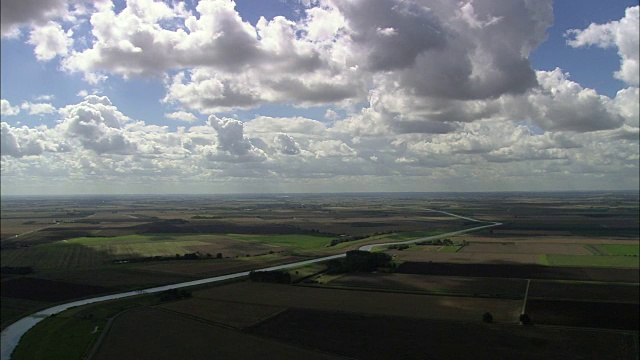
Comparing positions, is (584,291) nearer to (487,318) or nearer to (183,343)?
(487,318)

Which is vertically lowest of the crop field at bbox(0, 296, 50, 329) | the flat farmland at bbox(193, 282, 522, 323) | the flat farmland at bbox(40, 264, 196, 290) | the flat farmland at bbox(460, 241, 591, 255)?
the crop field at bbox(0, 296, 50, 329)

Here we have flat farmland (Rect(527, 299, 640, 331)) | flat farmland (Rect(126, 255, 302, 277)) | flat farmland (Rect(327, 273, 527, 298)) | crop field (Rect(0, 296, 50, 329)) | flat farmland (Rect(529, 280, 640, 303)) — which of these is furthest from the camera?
flat farmland (Rect(126, 255, 302, 277))

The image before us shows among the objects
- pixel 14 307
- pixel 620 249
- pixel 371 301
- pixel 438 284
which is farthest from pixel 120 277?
pixel 620 249

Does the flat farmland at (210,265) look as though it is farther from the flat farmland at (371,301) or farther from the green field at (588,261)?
the green field at (588,261)

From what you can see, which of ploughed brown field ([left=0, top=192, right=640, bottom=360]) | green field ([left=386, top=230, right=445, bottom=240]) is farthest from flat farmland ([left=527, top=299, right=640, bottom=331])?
green field ([left=386, top=230, right=445, bottom=240])

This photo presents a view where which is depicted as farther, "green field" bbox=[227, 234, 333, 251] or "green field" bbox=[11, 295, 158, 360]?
"green field" bbox=[227, 234, 333, 251]

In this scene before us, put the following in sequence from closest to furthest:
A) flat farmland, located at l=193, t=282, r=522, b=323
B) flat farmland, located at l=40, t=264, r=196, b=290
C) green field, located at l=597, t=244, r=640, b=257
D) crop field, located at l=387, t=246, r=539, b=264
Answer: flat farmland, located at l=193, t=282, r=522, b=323, flat farmland, located at l=40, t=264, r=196, b=290, crop field, located at l=387, t=246, r=539, b=264, green field, located at l=597, t=244, r=640, b=257

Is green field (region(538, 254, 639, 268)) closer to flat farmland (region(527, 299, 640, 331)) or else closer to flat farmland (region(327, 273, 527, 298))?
flat farmland (region(327, 273, 527, 298))

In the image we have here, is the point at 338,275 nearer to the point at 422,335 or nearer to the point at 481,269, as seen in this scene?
the point at 481,269
